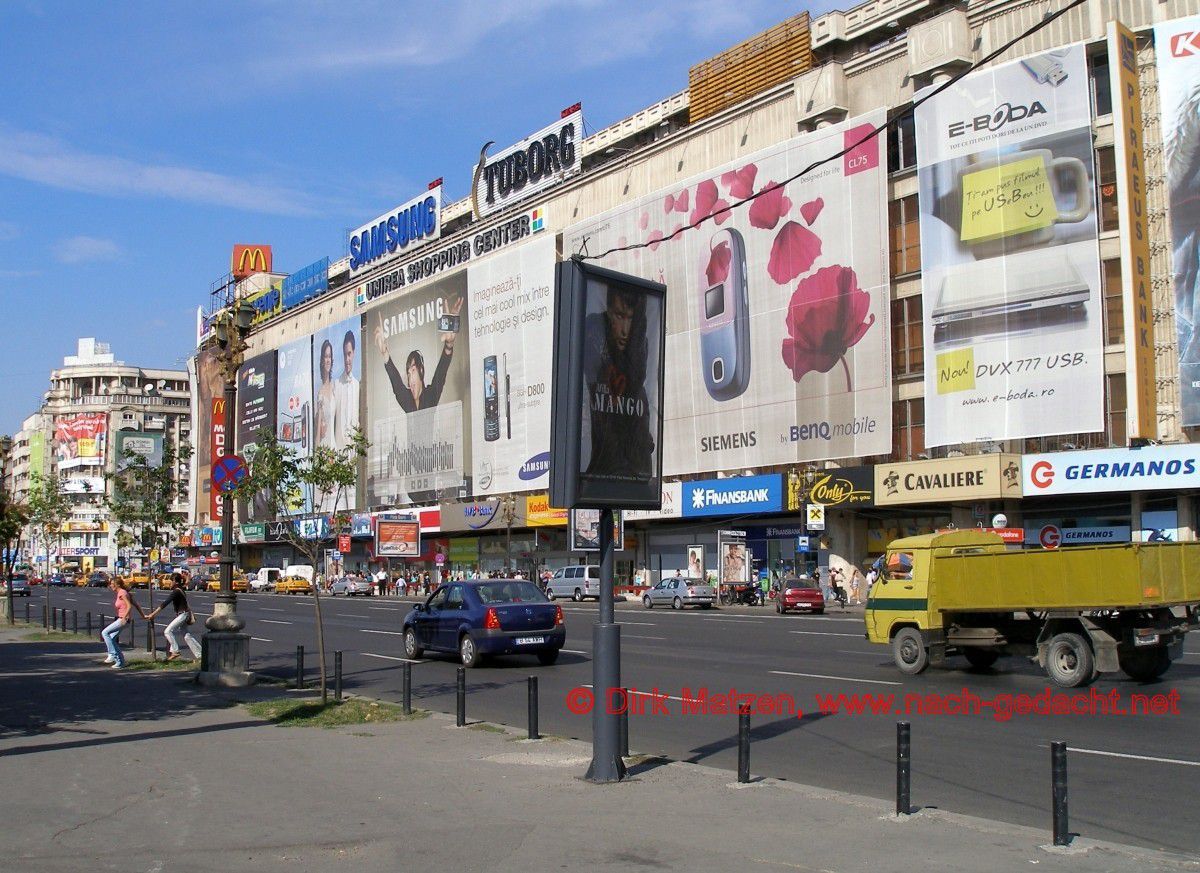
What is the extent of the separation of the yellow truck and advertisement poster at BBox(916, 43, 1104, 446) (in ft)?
77.8

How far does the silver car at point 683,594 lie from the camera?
46594 millimetres

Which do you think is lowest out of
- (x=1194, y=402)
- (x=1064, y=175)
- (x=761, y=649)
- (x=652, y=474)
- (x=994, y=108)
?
(x=761, y=649)

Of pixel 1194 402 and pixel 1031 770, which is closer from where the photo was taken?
pixel 1031 770

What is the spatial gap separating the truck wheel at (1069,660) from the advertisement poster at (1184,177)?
24.0 meters

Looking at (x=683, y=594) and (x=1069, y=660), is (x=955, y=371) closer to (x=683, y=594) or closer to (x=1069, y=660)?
(x=683, y=594)

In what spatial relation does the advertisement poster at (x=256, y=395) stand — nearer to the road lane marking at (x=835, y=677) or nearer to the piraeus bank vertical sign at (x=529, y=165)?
the piraeus bank vertical sign at (x=529, y=165)

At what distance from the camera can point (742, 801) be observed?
340 inches

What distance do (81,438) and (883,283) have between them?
370ft

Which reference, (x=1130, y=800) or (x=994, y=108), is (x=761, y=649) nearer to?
(x=1130, y=800)

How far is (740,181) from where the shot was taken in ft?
168

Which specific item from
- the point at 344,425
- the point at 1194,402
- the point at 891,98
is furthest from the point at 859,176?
the point at 344,425

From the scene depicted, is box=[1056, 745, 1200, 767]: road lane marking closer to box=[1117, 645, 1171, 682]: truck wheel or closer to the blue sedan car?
box=[1117, 645, 1171, 682]: truck wheel

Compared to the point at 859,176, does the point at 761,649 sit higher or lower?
lower

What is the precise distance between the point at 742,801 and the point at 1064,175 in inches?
1421
